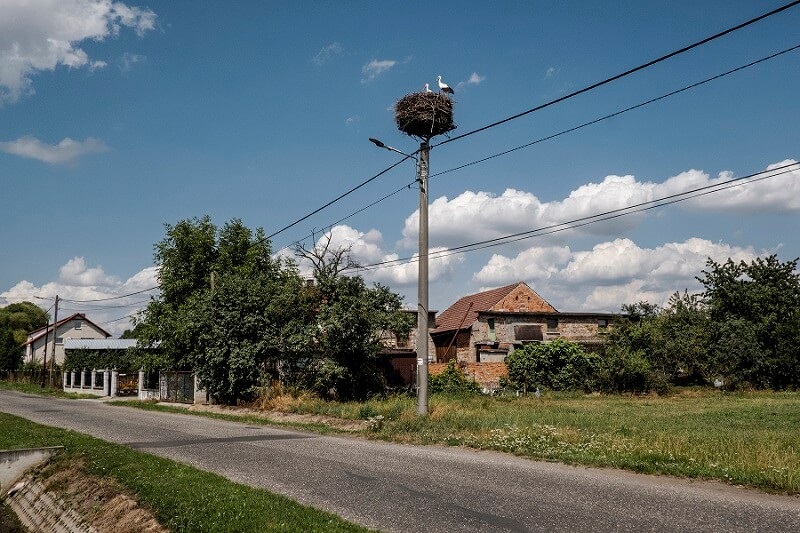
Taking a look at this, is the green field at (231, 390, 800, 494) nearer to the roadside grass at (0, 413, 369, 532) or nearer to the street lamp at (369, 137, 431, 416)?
the street lamp at (369, 137, 431, 416)

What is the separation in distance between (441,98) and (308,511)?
16.1 metres

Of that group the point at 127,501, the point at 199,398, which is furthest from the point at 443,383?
the point at 127,501

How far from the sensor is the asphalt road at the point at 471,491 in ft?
26.4

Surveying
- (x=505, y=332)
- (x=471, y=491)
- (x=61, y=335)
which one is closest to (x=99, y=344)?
(x=61, y=335)

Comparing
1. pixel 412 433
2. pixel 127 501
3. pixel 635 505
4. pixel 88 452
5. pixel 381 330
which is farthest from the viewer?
pixel 381 330

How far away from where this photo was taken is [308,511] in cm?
841

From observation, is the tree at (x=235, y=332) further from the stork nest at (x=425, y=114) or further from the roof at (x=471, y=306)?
the roof at (x=471, y=306)

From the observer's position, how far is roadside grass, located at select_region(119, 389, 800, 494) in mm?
11040

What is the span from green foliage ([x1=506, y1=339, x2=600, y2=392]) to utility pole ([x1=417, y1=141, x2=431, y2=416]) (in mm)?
18782

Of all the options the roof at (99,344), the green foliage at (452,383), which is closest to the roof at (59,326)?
the roof at (99,344)

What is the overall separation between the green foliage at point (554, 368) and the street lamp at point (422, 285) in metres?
18.8

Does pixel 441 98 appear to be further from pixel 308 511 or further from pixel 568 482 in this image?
pixel 308 511

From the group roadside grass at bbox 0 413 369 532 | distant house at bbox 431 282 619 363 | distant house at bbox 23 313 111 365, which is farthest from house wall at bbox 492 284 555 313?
distant house at bbox 23 313 111 365

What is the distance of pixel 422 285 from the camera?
65.9 feet
